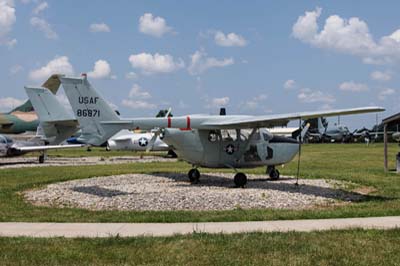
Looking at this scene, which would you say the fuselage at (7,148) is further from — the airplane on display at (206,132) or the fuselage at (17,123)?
the airplane on display at (206,132)

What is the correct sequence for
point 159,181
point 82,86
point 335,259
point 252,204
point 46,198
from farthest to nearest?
1. point 159,181
2. point 82,86
3. point 46,198
4. point 252,204
5. point 335,259

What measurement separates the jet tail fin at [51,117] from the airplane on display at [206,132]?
69.7 feet

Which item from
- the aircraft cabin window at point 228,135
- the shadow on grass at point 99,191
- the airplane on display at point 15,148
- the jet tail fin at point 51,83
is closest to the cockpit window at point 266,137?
the aircraft cabin window at point 228,135

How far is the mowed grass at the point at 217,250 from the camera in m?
7.09

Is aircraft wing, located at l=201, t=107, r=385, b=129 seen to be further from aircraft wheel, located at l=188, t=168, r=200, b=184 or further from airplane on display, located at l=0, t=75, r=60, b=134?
airplane on display, located at l=0, t=75, r=60, b=134

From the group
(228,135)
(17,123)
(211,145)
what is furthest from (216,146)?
(17,123)

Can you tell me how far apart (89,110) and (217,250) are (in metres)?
9.98

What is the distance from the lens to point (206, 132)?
17828 mm

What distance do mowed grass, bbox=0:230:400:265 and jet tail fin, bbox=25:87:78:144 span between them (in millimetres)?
29784

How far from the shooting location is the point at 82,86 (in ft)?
55.1

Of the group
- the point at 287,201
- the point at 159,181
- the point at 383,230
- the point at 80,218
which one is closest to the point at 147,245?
the point at 80,218

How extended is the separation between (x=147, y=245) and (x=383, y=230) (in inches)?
169

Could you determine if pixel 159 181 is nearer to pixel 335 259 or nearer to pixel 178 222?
pixel 178 222

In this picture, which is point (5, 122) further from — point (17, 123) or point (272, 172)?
point (272, 172)
